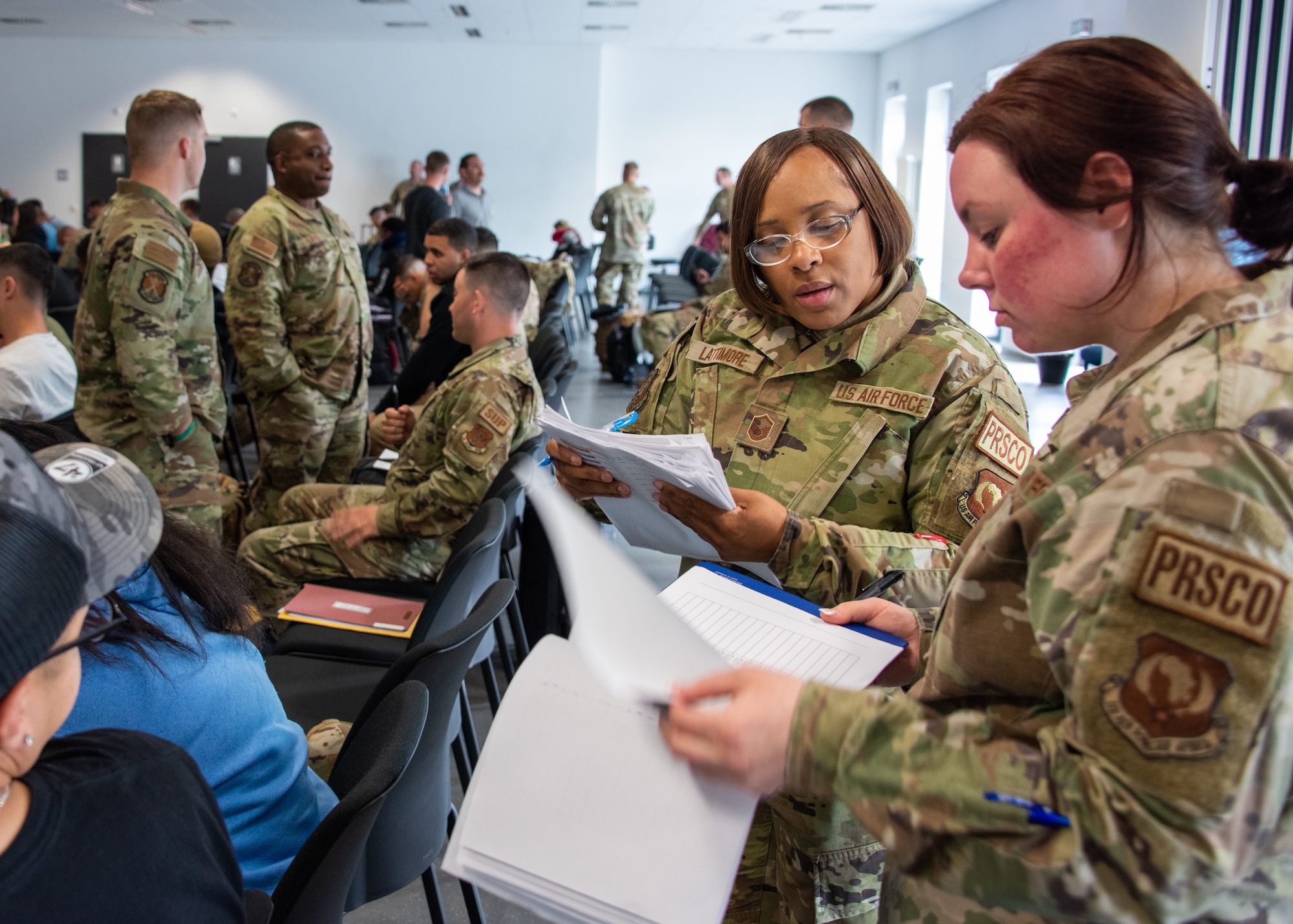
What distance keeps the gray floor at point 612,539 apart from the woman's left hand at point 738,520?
2.65 ft

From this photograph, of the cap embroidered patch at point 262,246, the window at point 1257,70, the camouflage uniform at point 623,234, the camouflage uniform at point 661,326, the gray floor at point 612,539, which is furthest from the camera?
the camouflage uniform at point 623,234

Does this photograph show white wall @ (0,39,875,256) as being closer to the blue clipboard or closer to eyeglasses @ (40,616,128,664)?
the blue clipboard

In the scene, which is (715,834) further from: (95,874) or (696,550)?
(696,550)

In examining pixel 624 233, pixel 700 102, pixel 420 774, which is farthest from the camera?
pixel 700 102

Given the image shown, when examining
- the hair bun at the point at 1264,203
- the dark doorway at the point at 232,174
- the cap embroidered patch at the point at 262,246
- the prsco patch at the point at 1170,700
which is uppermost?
the dark doorway at the point at 232,174

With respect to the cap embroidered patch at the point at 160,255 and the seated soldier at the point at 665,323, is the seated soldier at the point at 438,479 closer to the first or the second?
the cap embroidered patch at the point at 160,255

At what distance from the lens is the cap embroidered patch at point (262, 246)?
3312mm

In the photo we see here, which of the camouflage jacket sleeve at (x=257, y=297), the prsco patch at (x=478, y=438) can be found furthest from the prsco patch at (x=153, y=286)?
the prsco patch at (x=478, y=438)

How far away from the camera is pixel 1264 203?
2.14 feet

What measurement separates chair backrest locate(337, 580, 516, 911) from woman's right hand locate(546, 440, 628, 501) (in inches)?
9.3

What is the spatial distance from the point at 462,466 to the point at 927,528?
1.51 metres

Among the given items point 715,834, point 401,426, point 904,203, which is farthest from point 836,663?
point 401,426

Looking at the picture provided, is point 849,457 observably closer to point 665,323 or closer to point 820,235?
point 820,235

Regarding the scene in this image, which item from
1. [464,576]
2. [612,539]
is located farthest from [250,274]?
[464,576]
